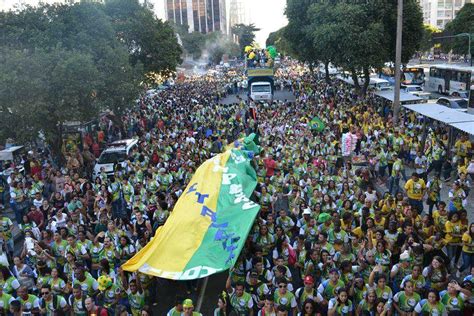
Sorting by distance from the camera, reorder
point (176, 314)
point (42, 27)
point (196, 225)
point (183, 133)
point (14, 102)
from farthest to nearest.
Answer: point (42, 27) < point (183, 133) < point (14, 102) < point (196, 225) < point (176, 314)

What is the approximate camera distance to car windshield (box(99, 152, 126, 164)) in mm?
17641

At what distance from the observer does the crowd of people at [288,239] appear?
23.0ft

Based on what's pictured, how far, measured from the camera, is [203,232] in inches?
340

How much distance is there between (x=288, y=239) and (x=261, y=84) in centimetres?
3019

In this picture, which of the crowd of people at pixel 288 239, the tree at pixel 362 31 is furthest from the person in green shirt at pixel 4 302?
the tree at pixel 362 31

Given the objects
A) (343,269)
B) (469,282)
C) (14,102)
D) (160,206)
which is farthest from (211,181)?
(14,102)

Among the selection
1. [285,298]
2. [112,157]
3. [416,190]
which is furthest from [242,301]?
[112,157]

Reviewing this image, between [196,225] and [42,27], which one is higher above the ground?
[42,27]

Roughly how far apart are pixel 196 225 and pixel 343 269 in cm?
271

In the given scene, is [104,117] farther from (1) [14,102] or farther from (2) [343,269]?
(2) [343,269]

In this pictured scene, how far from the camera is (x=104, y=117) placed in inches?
1139

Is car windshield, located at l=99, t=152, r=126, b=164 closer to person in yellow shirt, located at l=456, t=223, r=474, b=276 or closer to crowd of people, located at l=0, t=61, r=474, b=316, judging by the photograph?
crowd of people, located at l=0, t=61, r=474, b=316

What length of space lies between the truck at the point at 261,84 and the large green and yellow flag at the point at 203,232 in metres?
27.3

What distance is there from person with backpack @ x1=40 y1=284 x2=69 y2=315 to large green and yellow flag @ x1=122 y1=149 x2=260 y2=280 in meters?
1.04
